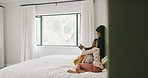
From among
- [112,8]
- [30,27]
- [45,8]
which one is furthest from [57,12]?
[112,8]

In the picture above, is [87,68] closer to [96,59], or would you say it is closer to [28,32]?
[96,59]

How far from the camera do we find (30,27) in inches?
197

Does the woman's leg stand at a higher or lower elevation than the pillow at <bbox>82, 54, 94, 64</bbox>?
lower

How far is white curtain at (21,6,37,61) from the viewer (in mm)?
4992

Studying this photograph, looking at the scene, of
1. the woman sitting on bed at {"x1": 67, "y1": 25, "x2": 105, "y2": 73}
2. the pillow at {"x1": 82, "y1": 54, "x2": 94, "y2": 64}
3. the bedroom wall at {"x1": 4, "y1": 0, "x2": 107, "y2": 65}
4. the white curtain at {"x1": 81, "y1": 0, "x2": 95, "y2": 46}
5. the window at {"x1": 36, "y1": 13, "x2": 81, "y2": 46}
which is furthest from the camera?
the bedroom wall at {"x1": 4, "y1": 0, "x2": 107, "y2": 65}

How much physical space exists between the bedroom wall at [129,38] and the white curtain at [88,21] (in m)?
3.67

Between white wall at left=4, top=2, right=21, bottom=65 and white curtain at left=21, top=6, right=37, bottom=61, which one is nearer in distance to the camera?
white curtain at left=21, top=6, right=37, bottom=61

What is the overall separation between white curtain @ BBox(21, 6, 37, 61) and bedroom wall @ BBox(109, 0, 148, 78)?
176 inches

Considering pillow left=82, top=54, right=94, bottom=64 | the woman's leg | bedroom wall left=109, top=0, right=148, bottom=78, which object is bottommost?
the woman's leg

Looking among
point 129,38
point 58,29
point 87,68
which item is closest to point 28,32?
point 58,29

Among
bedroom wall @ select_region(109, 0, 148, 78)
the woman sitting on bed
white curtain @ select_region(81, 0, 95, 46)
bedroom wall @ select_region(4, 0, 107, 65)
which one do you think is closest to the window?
white curtain @ select_region(81, 0, 95, 46)

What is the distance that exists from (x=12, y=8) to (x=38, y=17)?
103 centimetres

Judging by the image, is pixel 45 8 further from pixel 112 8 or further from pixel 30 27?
pixel 112 8

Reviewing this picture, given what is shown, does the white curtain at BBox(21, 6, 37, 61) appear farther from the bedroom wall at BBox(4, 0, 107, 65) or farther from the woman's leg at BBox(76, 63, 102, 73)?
the woman's leg at BBox(76, 63, 102, 73)
